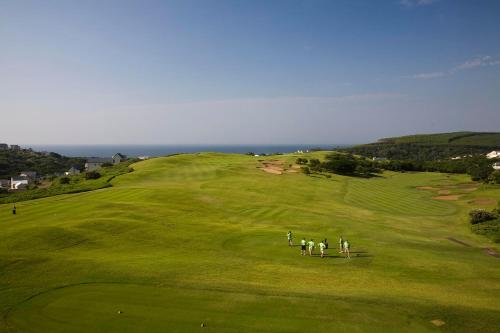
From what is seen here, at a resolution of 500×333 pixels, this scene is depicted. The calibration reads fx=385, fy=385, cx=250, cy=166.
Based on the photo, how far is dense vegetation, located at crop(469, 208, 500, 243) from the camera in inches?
1775

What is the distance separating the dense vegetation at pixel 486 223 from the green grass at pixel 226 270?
1.67 metres

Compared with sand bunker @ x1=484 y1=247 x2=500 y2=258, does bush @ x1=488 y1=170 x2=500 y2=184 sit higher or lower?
higher

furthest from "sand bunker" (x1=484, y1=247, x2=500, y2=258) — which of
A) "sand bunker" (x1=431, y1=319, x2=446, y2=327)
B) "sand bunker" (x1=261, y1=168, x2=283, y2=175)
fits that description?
"sand bunker" (x1=261, y1=168, x2=283, y2=175)

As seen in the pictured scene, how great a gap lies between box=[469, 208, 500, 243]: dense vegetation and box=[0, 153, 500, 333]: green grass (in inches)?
65.9

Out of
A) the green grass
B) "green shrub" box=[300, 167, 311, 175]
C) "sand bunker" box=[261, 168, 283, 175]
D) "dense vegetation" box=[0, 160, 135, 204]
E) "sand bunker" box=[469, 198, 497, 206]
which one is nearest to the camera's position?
the green grass

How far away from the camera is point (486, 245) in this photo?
41.0m

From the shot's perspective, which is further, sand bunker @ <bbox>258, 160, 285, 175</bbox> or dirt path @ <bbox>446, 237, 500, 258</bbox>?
sand bunker @ <bbox>258, 160, 285, 175</bbox>

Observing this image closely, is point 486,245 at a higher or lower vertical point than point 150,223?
lower

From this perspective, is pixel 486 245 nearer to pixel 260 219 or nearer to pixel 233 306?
pixel 260 219

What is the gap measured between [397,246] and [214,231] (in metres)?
18.6

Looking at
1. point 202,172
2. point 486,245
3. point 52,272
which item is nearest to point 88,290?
point 52,272

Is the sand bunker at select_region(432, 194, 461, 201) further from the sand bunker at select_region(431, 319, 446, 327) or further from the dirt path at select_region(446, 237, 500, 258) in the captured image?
the sand bunker at select_region(431, 319, 446, 327)

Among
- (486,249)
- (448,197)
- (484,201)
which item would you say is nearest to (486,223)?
(486,249)

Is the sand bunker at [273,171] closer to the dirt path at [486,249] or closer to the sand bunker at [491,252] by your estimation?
the dirt path at [486,249]
